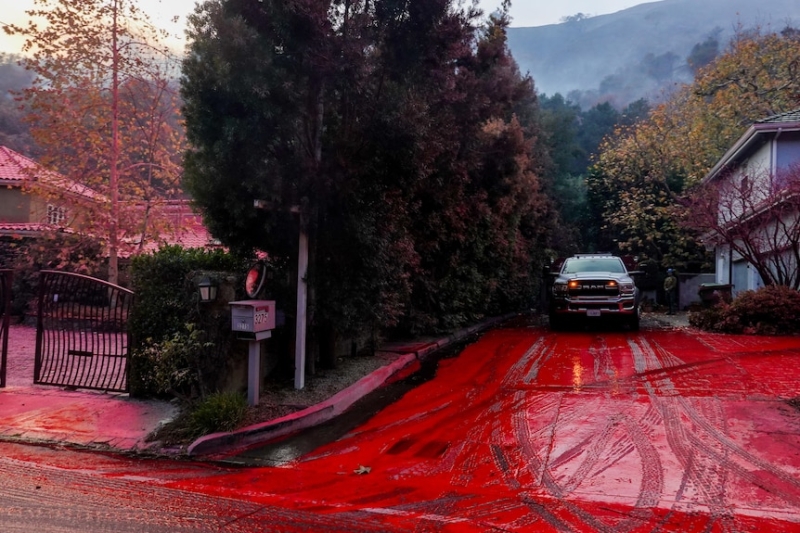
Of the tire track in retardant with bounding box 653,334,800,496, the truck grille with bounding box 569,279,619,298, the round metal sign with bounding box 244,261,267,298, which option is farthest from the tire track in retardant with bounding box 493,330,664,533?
the truck grille with bounding box 569,279,619,298

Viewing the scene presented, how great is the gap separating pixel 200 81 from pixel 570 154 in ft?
118

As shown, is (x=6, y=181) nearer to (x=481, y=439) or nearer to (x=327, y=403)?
(x=327, y=403)

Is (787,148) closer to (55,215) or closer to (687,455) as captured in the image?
(687,455)

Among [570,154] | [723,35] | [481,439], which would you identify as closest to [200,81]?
[481,439]

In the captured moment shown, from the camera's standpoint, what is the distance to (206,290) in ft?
21.7

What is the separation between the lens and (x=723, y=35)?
147125 mm

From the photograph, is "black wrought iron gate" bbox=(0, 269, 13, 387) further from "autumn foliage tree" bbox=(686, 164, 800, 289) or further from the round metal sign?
"autumn foliage tree" bbox=(686, 164, 800, 289)

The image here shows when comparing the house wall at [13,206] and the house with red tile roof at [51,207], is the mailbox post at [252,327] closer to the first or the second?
the house with red tile roof at [51,207]

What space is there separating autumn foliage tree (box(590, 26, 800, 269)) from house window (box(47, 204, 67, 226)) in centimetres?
2130

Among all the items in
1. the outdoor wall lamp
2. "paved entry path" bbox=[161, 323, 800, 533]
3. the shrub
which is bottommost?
"paved entry path" bbox=[161, 323, 800, 533]

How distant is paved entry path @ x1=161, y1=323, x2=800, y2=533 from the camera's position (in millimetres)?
3963

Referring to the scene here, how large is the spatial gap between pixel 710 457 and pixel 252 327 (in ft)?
15.6

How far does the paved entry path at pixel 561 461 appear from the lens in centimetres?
396

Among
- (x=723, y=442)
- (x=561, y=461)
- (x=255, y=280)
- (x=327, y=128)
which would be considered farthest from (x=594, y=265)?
(x=561, y=461)
